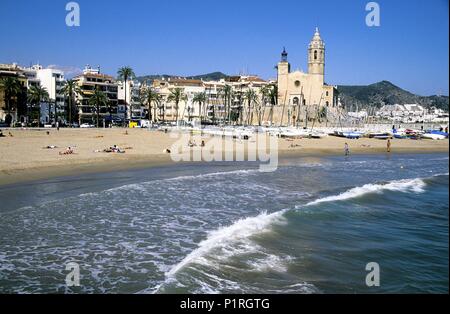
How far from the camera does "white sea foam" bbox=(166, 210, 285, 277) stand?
35.0ft

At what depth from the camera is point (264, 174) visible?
29312mm

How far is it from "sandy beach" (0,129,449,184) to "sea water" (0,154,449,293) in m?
3.79

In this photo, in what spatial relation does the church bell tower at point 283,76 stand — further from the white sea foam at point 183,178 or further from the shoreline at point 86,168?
the white sea foam at point 183,178

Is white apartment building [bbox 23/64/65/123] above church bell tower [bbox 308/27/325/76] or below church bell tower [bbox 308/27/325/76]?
below

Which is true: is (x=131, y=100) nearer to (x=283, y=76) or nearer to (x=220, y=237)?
(x=283, y=76)

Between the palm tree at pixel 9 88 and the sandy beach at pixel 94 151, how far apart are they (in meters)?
23.4

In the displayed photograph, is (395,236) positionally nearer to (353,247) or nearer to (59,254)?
(353,247)

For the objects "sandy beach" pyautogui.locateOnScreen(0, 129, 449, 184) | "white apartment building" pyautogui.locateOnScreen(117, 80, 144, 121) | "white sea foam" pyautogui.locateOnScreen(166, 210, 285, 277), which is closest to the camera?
"white sea foam" pyautogui.locateOnScreen(166, 210, 285, 277)

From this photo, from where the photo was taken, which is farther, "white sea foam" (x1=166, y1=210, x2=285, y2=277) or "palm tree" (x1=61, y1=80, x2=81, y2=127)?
"palm tree" (x1=61, y1=80, x2=81, y2=127)

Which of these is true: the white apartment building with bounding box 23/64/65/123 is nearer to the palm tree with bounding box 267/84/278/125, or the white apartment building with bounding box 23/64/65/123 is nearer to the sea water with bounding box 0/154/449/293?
the palm tree with bounding box 267/84/278/125

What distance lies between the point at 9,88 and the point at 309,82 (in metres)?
69.9

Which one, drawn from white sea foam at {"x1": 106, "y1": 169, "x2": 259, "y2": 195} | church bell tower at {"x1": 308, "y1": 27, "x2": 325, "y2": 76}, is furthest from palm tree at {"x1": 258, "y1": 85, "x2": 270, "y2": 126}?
white sea foam at {"x1": 106, "y1": 169, "x2": 259, "y2": 195}

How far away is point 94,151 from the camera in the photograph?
36.3 m
